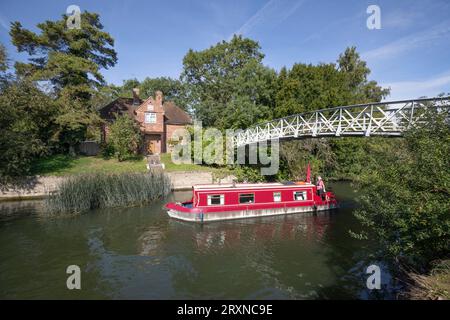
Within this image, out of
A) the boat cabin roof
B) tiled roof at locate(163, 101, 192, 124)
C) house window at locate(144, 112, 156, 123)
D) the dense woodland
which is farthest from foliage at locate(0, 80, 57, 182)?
the boat cabin roof

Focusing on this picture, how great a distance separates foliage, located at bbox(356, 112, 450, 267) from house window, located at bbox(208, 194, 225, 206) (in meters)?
9.56

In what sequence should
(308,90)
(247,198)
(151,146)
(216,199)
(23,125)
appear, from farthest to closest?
1. (151,146)
2. (308,90)
3. (23,125)
4. (247,198)
5. (216,199)

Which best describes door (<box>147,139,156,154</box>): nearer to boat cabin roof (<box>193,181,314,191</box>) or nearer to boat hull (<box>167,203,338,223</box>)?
boat cabin roof (<box>193,181,314,191</box>)

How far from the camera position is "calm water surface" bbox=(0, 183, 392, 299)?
964 cm

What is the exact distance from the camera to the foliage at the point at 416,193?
25.1 ft

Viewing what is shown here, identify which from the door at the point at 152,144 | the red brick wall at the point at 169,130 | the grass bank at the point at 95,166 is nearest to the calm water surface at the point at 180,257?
the grass bank at the point at 95,166

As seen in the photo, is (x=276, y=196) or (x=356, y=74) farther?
(x=356, y=74)

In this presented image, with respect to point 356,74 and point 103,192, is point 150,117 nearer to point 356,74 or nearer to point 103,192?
point 103,192

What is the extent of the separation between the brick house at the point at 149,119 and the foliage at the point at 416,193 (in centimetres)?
3047

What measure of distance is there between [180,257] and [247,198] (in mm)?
7325

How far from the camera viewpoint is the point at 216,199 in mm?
17812

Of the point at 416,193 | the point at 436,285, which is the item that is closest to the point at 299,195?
the point at 416,193

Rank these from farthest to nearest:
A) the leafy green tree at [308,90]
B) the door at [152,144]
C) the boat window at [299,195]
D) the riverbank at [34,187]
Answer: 1. the door at [152,144]
2. the leafy green tree at [308,90]
3. the riverbank at [34,187]
4. the boat window at [299,195]

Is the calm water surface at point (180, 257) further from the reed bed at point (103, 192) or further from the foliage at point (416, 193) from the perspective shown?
the foliage at point (416, 193)
